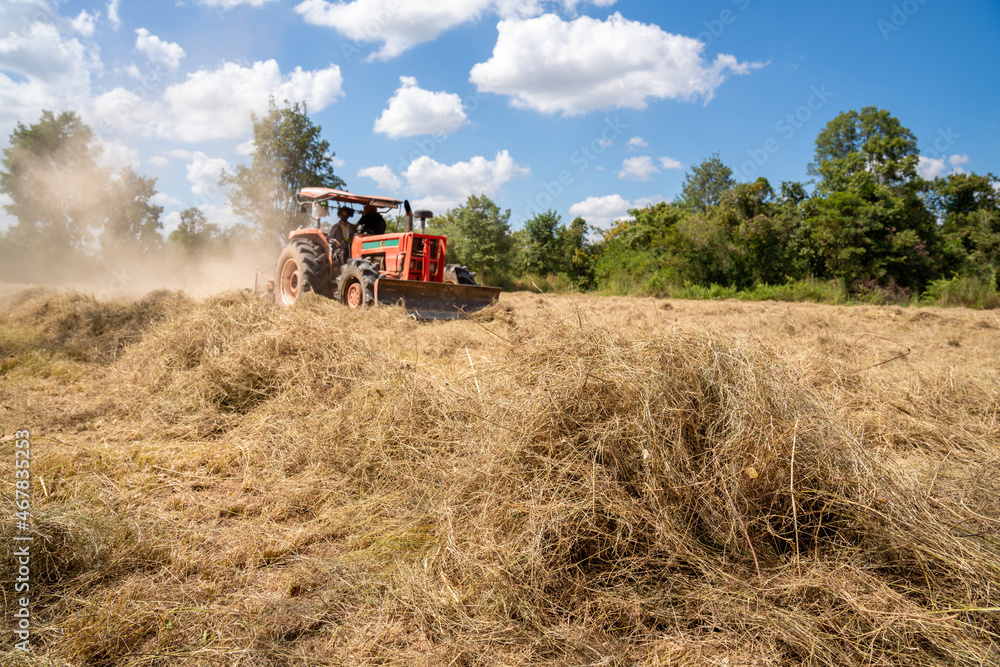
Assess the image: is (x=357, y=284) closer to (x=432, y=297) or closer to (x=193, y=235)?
(x=432, y=297)

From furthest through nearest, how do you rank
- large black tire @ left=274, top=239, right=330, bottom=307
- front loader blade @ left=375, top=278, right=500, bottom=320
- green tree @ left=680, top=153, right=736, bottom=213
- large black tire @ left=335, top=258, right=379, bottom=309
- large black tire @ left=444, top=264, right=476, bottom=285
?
green tree @ left=680, top=153, right=736, bottom=213
large black tire @ left=444, top=264, right=476, bottom=285
large black tire @ left=274, top=239, right=330, bottom=307
large black tire @ left=335, top=258, right=379, bottom=309
front loader blade @ left=375, top=278, right=500, bottom=320

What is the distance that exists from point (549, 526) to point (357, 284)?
24.2 feet

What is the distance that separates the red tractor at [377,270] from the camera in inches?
332

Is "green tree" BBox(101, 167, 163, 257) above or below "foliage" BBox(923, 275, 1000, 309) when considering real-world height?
above

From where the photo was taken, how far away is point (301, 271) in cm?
945

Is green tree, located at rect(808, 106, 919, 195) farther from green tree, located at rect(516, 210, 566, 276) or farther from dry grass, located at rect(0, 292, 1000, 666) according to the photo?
dry grass, located at rect(0, 292, 1000, 666)

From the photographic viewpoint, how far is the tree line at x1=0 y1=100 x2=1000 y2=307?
59.7 ft

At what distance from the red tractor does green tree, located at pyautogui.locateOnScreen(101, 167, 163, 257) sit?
2240cm

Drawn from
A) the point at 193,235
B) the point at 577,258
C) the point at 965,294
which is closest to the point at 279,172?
the point at 193,235

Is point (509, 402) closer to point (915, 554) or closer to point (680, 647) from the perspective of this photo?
point (680, 647)

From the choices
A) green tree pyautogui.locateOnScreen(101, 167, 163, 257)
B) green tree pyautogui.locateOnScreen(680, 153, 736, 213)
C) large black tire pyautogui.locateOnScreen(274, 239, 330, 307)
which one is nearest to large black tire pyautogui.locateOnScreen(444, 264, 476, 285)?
large black tire pyautogui.locateOnScreen(274, 239, 330, 307)

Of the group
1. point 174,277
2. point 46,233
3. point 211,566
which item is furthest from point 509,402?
point 46,233

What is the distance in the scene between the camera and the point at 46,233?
2670 cm

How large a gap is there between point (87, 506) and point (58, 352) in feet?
15.7
